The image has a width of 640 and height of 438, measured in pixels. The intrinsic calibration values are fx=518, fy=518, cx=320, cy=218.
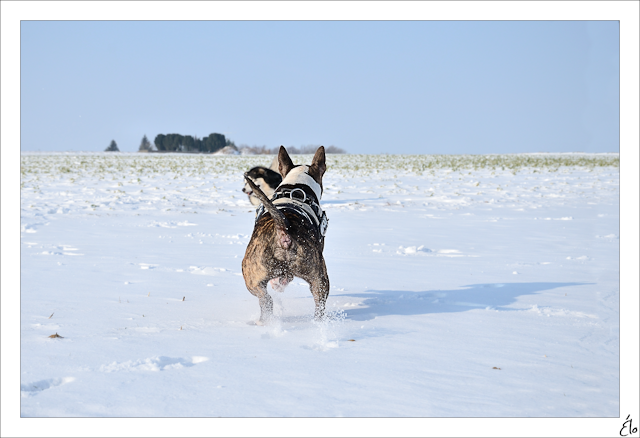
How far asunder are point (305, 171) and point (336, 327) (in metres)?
1.60

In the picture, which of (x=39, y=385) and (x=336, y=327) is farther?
(x=336, y=327)

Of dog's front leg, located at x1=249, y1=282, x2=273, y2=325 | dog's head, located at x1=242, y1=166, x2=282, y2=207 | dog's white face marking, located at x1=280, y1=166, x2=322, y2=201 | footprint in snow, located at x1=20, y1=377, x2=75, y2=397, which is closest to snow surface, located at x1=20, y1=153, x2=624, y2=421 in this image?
footprint in snow, located at x1=20, y1=377, x2=75, y2=397

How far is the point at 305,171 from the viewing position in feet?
16.2

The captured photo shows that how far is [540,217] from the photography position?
11.5 meters

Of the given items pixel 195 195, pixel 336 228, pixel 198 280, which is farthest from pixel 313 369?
pixel 195 195

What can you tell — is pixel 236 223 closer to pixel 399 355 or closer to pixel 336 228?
pixel 336 228

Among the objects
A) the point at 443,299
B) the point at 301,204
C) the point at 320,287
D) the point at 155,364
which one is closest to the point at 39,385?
the point at 155,364

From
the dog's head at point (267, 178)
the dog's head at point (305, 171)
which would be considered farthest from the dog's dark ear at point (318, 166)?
the dog's head at point (267, 178)

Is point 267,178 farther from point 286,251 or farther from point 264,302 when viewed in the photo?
point 286,251

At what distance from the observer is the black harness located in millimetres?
4141

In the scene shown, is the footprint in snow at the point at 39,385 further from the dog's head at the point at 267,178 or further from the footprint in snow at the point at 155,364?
the dog's head at the point at 267,178

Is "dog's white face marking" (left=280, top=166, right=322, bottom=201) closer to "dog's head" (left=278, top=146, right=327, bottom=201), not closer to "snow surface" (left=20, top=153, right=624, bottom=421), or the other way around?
"dog's head" (left=278, top=146, right=327, bottom=201)

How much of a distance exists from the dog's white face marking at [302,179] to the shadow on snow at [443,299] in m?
1.15

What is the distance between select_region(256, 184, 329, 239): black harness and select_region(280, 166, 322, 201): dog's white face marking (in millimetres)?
68
